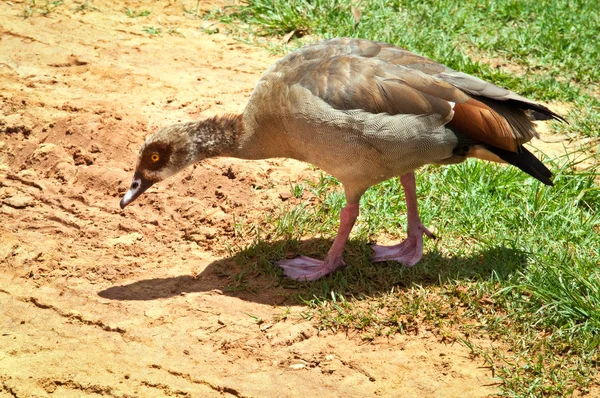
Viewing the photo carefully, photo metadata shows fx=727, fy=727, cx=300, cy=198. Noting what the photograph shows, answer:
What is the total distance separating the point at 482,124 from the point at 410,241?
103cm

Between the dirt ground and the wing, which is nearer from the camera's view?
the dirt ground

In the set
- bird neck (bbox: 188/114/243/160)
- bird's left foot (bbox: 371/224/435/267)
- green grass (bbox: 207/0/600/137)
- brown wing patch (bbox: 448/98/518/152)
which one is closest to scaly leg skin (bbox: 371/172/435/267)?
bird's left foot (bbox: 371/224/435/267)

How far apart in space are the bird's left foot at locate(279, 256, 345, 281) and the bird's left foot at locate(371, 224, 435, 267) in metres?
0.32

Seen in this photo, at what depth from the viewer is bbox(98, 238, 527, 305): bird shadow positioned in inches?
195

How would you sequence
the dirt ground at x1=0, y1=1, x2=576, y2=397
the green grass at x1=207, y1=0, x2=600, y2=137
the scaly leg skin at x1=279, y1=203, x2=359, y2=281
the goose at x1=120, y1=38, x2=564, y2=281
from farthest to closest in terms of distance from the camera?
1. the green grass at x1=207, y1=0, x2=600, y2=137
2. the scaly leg skin at x1=279, y1=203, x2=359, y2=281
3. the goose at x1=120, y1=38, x2=564, y2=281
4. the dirt ground at x1=0, y1=1, x2=576, y2=397

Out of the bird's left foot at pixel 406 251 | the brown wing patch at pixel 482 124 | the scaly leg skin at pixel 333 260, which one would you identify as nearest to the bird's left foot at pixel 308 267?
the scaly leg skin at pixel 333 260

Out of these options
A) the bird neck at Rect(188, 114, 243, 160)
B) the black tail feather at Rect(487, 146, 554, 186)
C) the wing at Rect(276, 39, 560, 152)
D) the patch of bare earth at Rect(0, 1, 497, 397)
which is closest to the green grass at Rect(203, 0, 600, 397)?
the patch of bare earth at Rect(0, 1, 497, 397)

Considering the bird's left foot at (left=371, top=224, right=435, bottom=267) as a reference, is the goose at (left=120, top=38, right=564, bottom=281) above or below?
above

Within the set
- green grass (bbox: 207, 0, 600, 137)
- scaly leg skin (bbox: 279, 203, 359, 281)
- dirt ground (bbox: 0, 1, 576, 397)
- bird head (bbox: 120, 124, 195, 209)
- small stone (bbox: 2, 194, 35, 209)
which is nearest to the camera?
dirt ground (bbox: 0, 1, 576, 397)

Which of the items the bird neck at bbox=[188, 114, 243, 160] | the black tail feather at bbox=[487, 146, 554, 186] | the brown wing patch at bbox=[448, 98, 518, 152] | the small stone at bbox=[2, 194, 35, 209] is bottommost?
the small stone at bbox=[2, 194, 35, 209]

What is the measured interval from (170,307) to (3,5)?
512cm

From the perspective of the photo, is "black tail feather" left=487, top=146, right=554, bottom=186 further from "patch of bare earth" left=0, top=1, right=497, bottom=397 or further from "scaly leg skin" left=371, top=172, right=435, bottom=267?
"patch of bare earth" left=0, top=1, right=497, bottom=397

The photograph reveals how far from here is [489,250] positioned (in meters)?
5.16

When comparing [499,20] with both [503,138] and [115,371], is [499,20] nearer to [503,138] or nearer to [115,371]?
[503,138]
